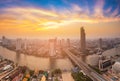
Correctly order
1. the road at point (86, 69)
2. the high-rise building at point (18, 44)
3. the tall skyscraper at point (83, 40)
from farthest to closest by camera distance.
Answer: the tall skyscraper at point (83, 40), the high-rise building at point (18, 44), the road at point (86, 69)

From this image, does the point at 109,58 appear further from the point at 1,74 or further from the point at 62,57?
the point at 1,74

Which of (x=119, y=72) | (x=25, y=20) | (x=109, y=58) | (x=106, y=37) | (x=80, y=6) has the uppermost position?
(x=80, y=6)

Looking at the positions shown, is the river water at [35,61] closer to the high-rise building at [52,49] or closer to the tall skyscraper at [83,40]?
the high-rise building at [52,49]

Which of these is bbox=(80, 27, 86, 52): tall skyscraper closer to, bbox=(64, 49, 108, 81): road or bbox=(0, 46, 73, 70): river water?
bbox=(64, 49, 108, 81): road

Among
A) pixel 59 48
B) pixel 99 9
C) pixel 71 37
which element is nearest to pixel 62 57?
pixel 59 48

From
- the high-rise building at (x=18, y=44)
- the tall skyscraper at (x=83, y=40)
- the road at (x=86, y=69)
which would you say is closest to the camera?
the road at (x=86, y=69)

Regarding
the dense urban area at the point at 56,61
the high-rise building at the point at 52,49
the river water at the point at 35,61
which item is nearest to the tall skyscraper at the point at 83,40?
the dense urban area at the point at 56,61
